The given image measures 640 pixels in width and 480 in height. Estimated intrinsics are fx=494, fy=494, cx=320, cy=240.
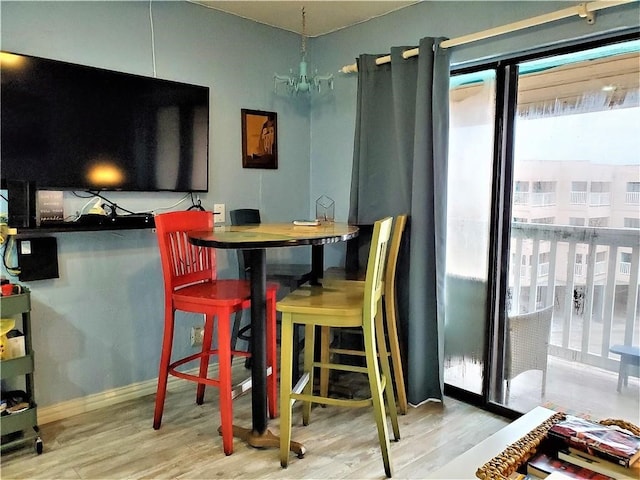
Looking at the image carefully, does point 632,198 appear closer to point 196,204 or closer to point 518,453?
point 518,453

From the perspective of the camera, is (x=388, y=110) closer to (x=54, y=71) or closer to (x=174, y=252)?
(x=174, y=252)

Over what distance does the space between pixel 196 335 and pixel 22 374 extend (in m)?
1.03

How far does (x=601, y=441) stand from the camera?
1.47 metres

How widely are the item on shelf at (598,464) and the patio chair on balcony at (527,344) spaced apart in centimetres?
114

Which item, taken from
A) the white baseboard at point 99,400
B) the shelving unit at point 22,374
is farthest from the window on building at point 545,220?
the shelving unit at point 22,374

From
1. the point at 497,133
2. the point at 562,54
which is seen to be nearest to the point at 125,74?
the point at 497,133

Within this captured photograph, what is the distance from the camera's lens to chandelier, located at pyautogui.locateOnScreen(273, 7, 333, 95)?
311cm

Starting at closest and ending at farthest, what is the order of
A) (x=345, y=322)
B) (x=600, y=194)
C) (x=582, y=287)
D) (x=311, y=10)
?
(x=345, y=322) < (x=600, y=194) < (x=582, y=287) < (x=311, y=10)

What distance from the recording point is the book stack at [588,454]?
55.4 inches

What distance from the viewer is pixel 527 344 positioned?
2.63 metres

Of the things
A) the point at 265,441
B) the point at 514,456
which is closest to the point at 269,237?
the point at 265,441

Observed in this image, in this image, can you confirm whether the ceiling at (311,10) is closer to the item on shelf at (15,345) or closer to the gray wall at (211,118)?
the gray wall at (211,118)

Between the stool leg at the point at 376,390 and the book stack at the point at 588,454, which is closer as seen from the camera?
the book stack at the point at 588,454

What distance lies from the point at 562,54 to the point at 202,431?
250 cm
